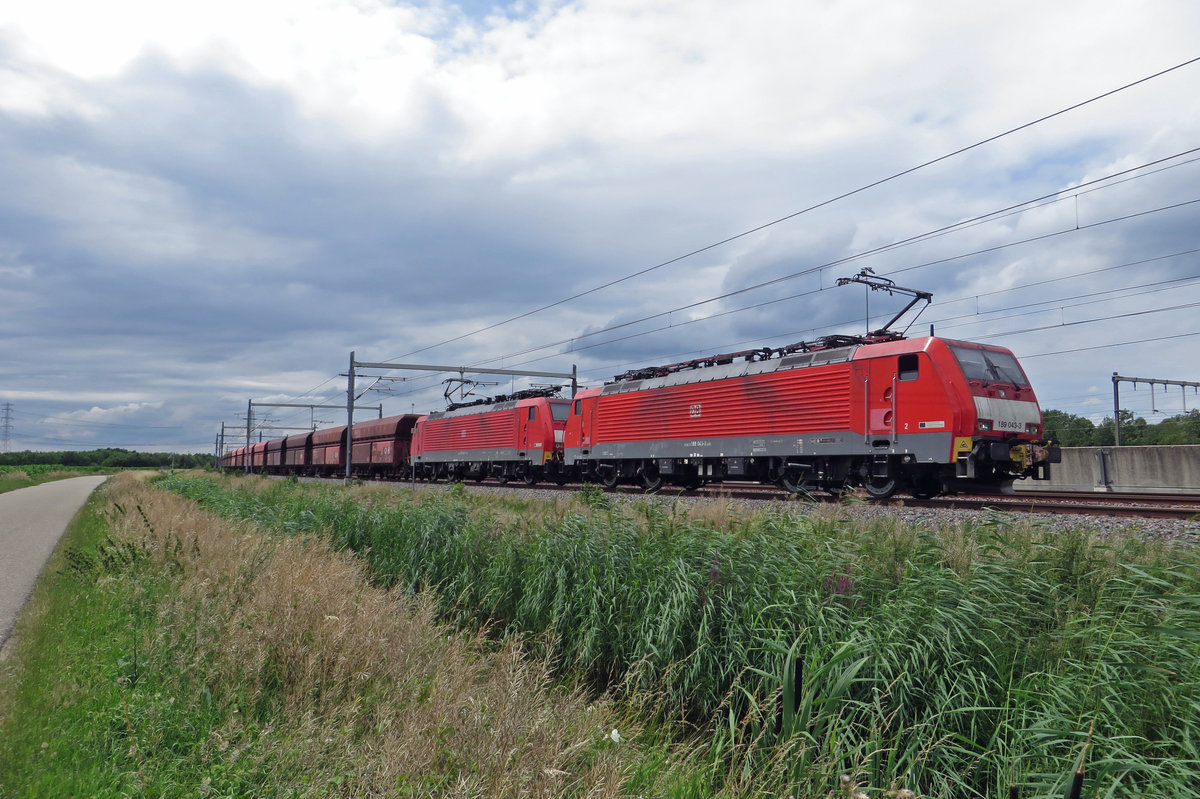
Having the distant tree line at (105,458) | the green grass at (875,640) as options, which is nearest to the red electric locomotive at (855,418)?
the green grass at (875,640)

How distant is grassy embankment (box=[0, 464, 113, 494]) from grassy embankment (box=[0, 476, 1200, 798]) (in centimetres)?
4980

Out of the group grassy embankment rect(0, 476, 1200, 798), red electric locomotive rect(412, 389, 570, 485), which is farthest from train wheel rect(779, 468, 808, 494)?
red electric locomotive rect(412, 389, 570, 485)

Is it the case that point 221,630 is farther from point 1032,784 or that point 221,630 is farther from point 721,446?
point 721,446

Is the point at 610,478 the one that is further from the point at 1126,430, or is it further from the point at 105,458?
the point at 105,458

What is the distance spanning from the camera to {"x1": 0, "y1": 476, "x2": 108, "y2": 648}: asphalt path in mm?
9547

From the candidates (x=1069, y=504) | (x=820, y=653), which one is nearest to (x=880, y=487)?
(x=1069, y=504)

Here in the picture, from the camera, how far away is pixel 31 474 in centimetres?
7281

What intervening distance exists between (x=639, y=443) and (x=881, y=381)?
371 inches

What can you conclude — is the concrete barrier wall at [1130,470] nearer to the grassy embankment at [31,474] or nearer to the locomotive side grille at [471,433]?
the locomotive side grille at [471,433]

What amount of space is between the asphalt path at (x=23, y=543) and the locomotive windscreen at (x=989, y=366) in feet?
53.7

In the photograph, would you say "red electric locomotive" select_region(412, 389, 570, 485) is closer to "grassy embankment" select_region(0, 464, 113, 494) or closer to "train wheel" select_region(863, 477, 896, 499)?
"train wheel" select_region(863, 477, 896, 499)

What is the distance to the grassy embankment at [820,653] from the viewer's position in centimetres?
479

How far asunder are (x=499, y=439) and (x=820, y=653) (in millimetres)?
27311

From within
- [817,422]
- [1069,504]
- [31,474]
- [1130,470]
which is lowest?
[31,474]
